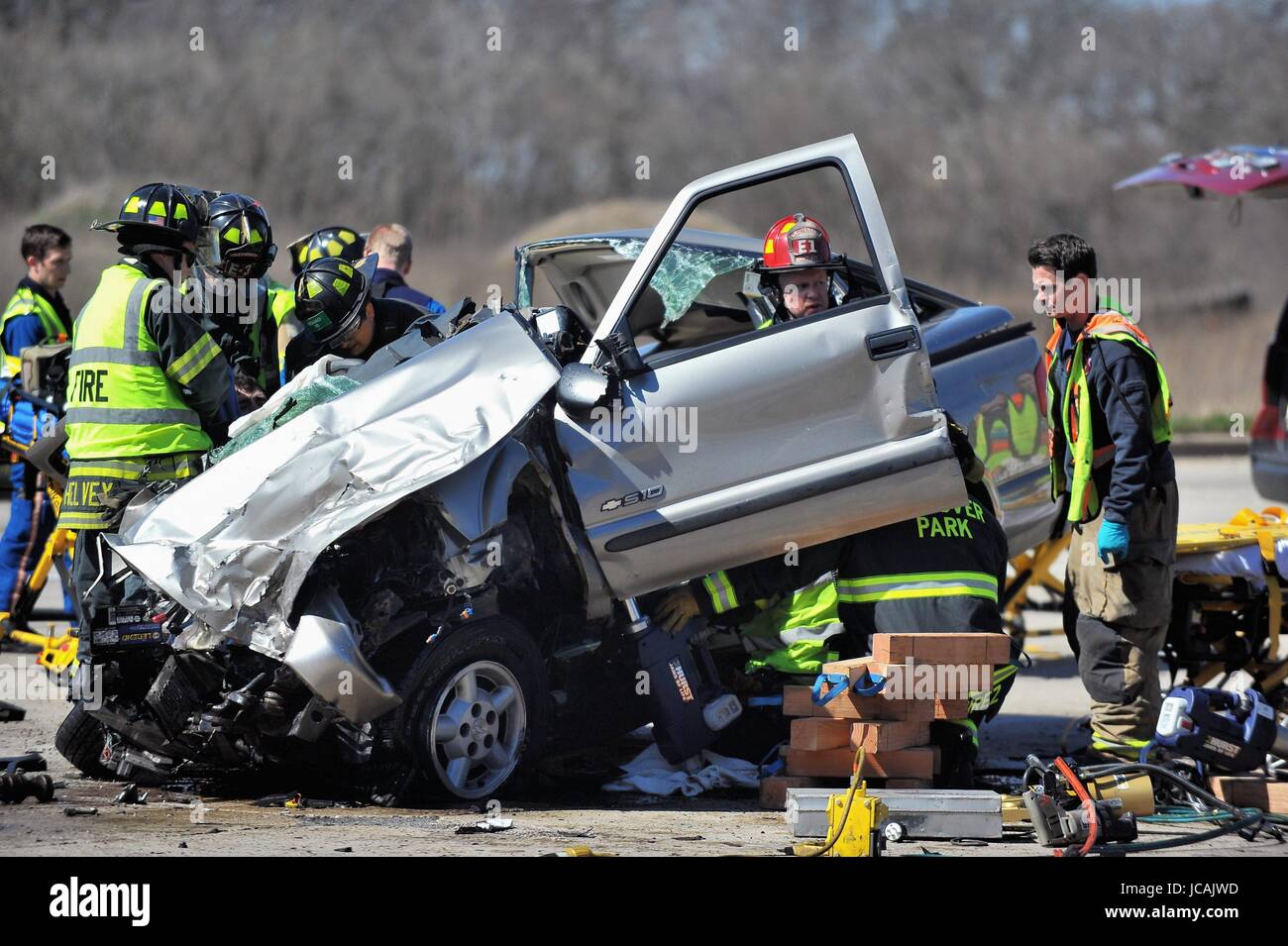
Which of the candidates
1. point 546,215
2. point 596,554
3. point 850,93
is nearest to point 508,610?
point 596,554

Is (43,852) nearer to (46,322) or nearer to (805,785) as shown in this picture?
(805,785)

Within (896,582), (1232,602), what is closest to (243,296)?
(896,582)

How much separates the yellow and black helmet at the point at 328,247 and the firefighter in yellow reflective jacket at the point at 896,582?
9.30ft

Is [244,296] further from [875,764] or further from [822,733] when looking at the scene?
[875,764]

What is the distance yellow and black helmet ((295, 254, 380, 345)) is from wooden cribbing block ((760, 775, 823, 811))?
8.13ft

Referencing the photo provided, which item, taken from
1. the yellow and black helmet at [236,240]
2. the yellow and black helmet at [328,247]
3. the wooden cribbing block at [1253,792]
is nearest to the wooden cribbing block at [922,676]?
the wooden cribbing block at [1253,792]

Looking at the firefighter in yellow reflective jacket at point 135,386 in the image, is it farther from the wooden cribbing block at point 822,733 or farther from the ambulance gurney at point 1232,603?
the ambulance gurney at point 1232,603

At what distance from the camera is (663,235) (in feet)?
18.9

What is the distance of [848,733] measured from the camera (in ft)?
18.7

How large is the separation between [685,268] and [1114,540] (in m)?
2.19

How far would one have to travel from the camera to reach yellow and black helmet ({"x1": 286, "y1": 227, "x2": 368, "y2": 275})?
25.4ft

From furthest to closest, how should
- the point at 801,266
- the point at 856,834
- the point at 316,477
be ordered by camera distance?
the point at 801,266, the point at 316,477, the point at 856,834

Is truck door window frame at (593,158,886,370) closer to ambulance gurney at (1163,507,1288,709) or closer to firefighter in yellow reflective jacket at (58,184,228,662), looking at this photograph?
firefighter in yellow reflective jacket at (58,184,228,662)

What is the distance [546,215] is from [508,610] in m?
25.8
